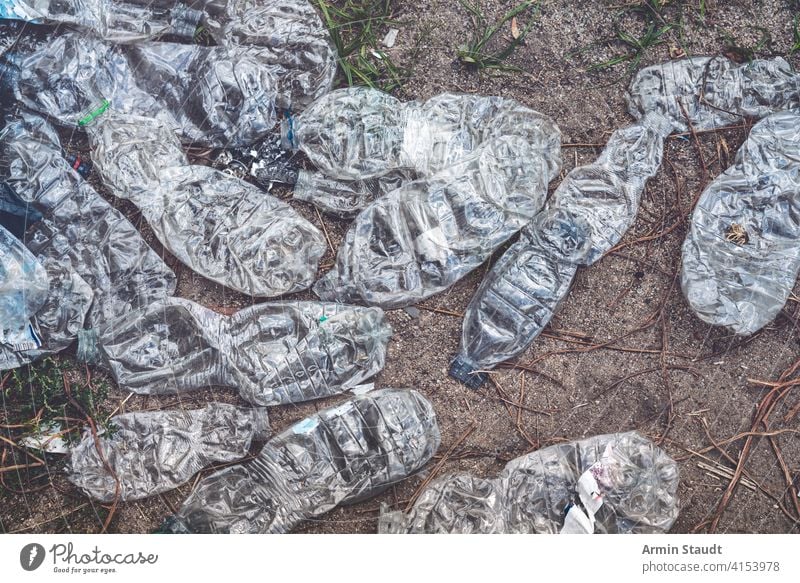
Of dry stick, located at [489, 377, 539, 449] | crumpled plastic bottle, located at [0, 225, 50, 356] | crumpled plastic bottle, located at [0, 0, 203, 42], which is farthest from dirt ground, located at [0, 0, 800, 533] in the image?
crumpled plastic bottle, located at [0, 0, 203, 42]

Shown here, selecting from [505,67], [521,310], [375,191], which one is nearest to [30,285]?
[375,191]

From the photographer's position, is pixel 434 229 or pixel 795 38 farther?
pixel 795 38

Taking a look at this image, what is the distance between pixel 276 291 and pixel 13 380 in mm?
602

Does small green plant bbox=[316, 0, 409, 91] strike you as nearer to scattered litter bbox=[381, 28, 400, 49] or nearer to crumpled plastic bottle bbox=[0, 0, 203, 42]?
scattered litter bbox=[381, 28, 400, 49]

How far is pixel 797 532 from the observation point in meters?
1.41

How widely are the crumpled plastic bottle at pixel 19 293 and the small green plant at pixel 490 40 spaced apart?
1.10m

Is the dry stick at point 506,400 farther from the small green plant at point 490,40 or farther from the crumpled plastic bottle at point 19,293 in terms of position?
the crumpled plastic bottle at point 19,293

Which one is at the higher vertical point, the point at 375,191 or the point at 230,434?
the point at 375,191

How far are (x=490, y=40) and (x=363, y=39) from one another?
12.2 inches

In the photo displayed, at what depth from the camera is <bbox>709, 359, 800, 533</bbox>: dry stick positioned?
1422 millimetres

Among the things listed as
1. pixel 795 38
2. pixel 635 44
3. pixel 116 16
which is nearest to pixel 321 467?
pixel 116 16

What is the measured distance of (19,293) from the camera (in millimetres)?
1400

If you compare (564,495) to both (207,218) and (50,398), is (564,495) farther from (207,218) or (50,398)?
(50,398)
